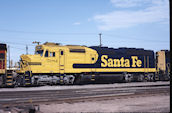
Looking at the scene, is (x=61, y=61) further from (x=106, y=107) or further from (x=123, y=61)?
(x=106, y=107)

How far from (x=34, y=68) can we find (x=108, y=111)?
12.3m

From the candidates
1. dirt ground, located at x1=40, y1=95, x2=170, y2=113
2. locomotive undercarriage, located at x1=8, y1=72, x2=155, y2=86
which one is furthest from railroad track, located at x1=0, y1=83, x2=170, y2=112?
locomotive undercarriage, located at x1=8, y1=72, x2=155, y2=86

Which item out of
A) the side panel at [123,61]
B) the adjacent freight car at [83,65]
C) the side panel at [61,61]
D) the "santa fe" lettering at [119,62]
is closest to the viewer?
the adjacent freight car at [83,65]

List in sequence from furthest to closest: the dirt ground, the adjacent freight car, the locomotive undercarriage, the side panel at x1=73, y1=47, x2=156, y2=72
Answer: the side panel at x1=73, y1=47, x2=156, y2=72 → the adjacent freight car → the locomotive undercarriage → the dirt ground

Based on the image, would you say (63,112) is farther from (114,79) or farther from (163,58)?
(163,58)

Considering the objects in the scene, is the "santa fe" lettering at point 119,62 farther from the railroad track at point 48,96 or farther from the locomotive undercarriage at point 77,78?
the railroad track at point 48,96

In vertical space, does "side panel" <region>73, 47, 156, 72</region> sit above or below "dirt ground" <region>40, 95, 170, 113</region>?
above

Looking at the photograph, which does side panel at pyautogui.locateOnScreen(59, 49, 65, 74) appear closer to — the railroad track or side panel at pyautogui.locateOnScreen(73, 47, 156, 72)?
side panel at pyautogui.locateOnScreen(73, 47, 156, 72)

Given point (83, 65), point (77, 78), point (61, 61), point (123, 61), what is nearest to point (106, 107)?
point (61, 61)

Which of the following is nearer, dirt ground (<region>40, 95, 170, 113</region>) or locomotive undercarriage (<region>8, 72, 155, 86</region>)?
dirt ground (<region>40, 95, 170, 113</region>)

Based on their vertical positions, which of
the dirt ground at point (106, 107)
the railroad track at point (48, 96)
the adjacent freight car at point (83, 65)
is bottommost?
the railroad track at point (48, 96)

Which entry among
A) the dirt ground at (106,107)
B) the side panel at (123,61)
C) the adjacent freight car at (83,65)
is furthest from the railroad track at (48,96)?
the side panel at (123,61)

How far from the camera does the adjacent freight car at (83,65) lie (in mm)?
20500

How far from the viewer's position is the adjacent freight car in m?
20.5
